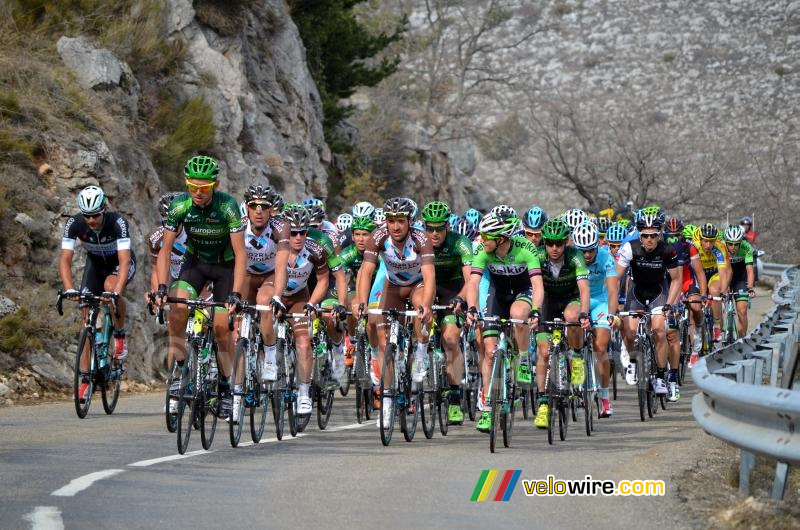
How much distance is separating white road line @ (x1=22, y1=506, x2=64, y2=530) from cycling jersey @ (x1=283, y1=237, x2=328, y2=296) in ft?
23.9

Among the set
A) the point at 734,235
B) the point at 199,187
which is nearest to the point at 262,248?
the point at 199,187

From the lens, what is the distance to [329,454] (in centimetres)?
1191

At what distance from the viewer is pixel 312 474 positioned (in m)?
10.4

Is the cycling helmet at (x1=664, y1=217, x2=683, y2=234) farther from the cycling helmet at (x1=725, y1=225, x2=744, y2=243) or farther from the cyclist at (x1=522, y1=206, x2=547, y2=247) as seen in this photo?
the cycling helmet at (x1=725, y1=225, x2=744, y2=243)

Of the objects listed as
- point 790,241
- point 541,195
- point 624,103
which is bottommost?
point 790,241

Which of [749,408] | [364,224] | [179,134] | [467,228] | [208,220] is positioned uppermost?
[179,134]

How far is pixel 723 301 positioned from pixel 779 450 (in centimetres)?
1651

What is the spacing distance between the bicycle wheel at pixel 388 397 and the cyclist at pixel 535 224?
10.1 ft

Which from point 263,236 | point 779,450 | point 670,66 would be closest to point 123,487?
point 779,450

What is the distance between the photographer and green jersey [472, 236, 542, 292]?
45.2 ft

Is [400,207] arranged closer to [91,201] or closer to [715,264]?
[91,201]

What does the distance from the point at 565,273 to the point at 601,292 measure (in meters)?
1.59

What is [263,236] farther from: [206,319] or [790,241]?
[790,241]

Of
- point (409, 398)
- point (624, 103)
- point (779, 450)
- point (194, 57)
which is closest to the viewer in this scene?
point (779, 450)
